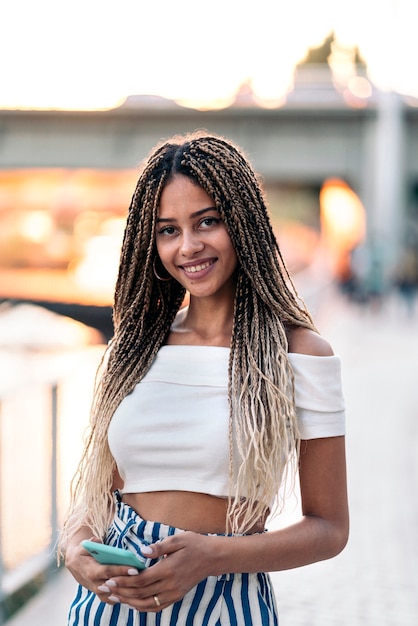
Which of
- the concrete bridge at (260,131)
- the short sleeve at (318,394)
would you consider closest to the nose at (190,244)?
the short sleeve at (318,394)

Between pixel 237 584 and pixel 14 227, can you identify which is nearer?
pixel 237 584

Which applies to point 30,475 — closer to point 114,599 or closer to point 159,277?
point 159,277

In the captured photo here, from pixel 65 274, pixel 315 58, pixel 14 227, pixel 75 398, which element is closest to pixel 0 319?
pixel 75 398

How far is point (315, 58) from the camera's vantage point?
75.9 meters

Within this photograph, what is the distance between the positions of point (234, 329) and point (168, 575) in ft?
1.90

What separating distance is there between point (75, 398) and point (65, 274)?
1234 inches

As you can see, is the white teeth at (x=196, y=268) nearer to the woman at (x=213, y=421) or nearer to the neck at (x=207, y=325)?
the woman at (x=213, y=421)

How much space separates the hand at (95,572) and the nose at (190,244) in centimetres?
67

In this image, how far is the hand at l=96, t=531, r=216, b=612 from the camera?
1.82 meters

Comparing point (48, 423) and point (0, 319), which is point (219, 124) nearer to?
point (0, 319)

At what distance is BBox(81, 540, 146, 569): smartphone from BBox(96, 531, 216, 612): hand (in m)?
0.02

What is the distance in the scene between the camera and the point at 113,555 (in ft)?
5.94

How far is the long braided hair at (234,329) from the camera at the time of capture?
2008mm

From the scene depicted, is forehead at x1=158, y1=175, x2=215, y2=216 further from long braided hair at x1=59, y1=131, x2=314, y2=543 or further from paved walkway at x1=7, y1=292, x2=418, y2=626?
paved walkway at x1=7, y1=292, x2=418, y2=626
